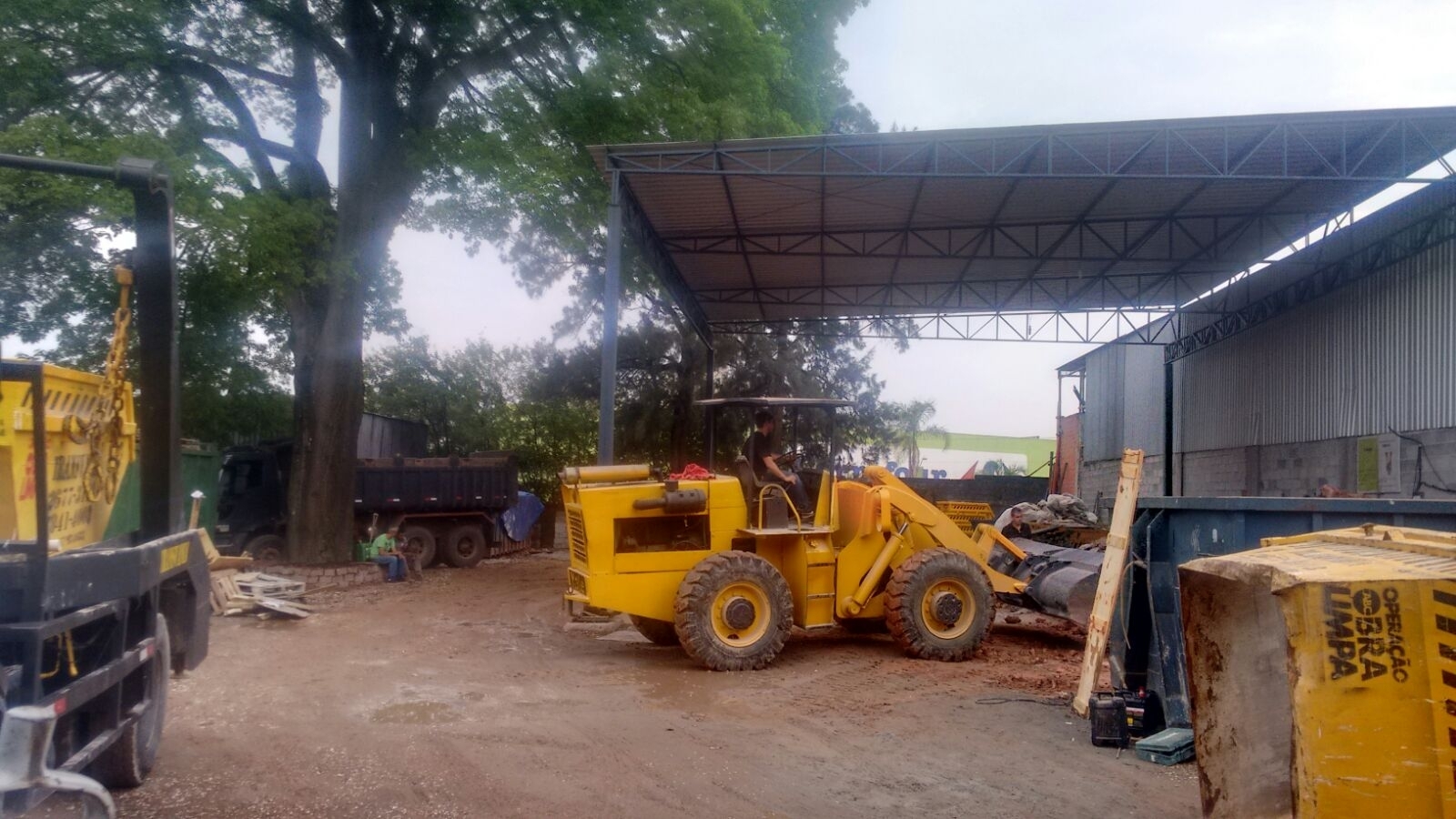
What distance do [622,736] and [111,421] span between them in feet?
11.8

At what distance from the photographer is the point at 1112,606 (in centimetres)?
704

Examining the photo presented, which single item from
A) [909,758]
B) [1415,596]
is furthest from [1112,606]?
[1415,596]

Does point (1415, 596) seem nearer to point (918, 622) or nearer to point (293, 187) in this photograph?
point (918, 622)

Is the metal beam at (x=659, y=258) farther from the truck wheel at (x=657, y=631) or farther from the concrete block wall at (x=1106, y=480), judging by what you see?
the concrete block wall at (x=1106, y=480)

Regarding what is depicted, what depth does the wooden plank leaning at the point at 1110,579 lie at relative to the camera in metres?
7.01

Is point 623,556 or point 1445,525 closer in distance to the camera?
point 1445,525

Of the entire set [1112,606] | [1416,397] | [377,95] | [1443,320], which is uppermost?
[377,95]

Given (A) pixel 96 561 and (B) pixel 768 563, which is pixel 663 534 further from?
(A) pixel 96 561

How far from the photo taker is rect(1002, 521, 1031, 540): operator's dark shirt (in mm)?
16172

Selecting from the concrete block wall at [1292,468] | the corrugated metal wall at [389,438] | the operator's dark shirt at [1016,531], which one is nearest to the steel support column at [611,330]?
the operator's dark shirt at [1016,531]

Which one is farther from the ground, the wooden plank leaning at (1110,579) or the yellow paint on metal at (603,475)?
the yellow paint on metal at (603,475)

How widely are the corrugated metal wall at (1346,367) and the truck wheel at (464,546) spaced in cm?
1618

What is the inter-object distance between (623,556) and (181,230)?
8.69 meters

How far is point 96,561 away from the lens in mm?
4328
